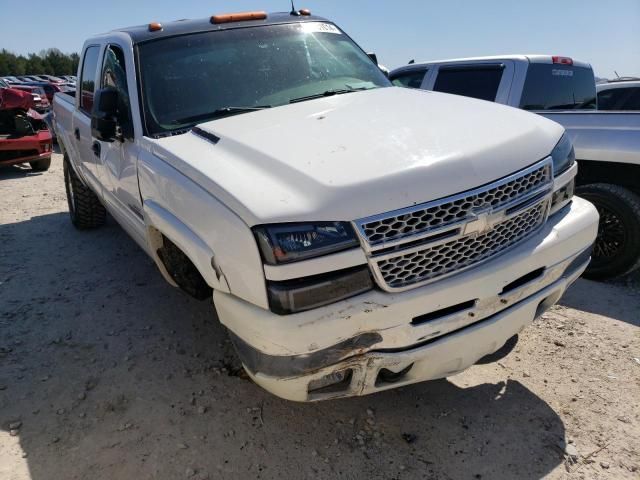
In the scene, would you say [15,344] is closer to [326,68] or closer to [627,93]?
[326,68]

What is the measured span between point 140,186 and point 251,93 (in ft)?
2.85

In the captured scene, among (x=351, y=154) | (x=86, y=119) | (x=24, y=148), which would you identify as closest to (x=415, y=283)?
(x=351, y=154)

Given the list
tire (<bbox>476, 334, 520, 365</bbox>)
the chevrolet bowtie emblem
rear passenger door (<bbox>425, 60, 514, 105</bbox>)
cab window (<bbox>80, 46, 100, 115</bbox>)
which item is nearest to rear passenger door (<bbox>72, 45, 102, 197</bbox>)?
cab window (<bbox>80, 46, 100, 115</bbox>)

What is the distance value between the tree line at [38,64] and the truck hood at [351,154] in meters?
65.0

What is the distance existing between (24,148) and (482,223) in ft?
31.3

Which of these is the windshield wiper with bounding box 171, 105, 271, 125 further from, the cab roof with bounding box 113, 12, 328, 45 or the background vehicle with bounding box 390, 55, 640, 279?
the background vehicle with bounding box 390, 55, 640, 279

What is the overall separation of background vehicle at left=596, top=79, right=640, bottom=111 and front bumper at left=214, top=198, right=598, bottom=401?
16.0 feet

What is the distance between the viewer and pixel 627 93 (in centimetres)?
609

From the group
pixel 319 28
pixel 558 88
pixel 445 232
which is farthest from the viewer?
pixel 558 88

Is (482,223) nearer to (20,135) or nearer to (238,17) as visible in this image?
(238,17)

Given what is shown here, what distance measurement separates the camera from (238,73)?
315cm

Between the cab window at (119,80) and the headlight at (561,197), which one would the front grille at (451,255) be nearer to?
the headlight at (561,197)

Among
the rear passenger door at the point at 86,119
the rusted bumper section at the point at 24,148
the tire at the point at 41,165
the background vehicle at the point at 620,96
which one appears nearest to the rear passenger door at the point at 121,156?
the rear passenger door at the point at 86,119

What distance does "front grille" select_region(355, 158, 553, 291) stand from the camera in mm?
1913
